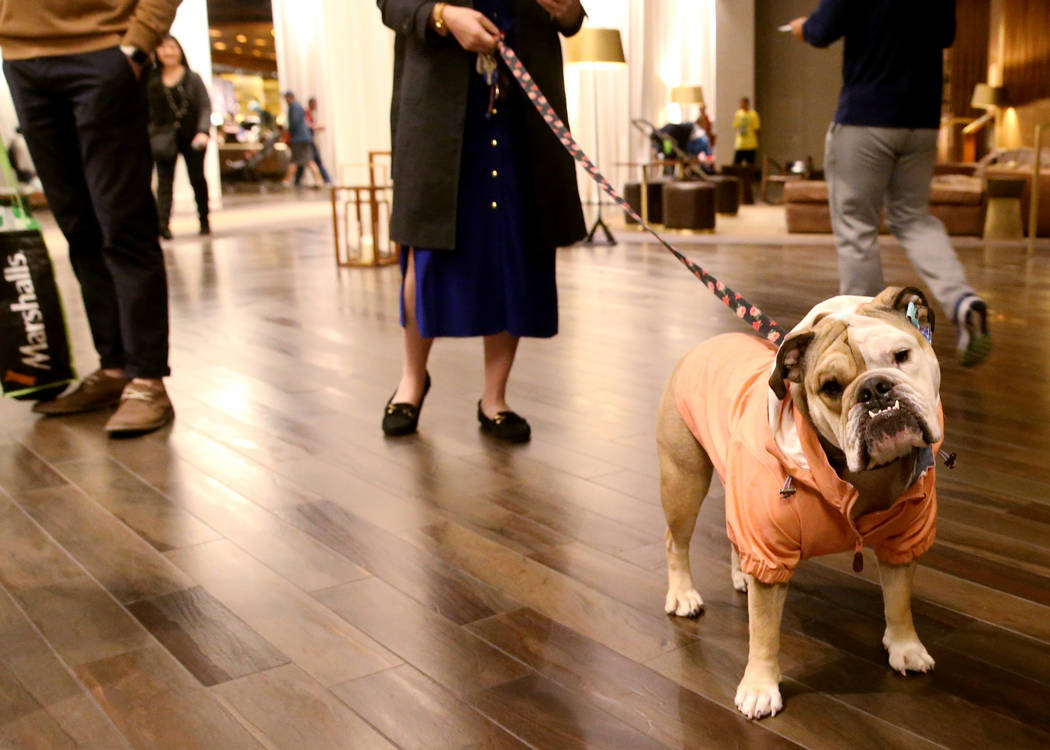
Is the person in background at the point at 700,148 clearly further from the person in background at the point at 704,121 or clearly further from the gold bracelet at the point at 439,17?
the gold bracelet at the point at 439,17

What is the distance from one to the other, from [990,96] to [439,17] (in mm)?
10069

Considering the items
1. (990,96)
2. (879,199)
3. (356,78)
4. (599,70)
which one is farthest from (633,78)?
(879,199)

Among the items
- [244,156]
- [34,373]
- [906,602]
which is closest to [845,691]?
[906,602]

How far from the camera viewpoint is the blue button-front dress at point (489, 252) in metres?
2.31

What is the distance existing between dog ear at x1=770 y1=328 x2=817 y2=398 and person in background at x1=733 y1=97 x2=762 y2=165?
12.3 m

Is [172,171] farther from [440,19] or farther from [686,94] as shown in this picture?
[440,19]

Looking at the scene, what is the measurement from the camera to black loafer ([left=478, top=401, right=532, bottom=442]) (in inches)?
96.9

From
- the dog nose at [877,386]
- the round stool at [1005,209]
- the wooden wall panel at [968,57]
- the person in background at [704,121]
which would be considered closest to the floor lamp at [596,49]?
the round stool at [1005,209]

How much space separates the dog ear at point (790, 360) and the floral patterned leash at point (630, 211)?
0.12 metres

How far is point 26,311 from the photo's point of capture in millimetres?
2723

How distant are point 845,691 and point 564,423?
136cm

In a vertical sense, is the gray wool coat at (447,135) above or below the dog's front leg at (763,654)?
above

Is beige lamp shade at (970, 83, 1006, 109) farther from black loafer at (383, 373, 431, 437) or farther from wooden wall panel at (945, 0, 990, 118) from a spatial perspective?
black loafer at (383, 373, 431, 437)

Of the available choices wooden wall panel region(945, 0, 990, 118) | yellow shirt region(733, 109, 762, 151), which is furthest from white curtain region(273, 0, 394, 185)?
wooden wall panel region(945, 0, 990, 118)
